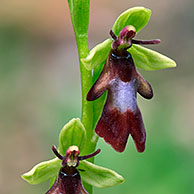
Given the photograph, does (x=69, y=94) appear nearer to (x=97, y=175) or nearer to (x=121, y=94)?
(x=97, y=175)

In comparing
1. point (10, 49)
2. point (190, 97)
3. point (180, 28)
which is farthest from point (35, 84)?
point (180, 28)

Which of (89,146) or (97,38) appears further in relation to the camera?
(97,38)

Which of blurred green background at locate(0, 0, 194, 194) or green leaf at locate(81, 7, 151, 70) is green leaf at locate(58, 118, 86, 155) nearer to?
green leaf at locate(81, 7, 151, 70)

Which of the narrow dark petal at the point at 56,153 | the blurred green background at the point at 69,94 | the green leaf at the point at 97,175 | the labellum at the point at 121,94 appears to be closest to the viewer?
the labellum at the point at 121,94

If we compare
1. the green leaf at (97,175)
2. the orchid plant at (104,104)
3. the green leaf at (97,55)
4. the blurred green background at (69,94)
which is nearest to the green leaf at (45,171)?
the orchid plant at (104,104)

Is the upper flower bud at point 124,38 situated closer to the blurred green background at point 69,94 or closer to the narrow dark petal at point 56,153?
the narrow dark petal at point 56,153

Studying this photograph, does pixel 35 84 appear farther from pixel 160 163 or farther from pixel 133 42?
pixel 133 42
